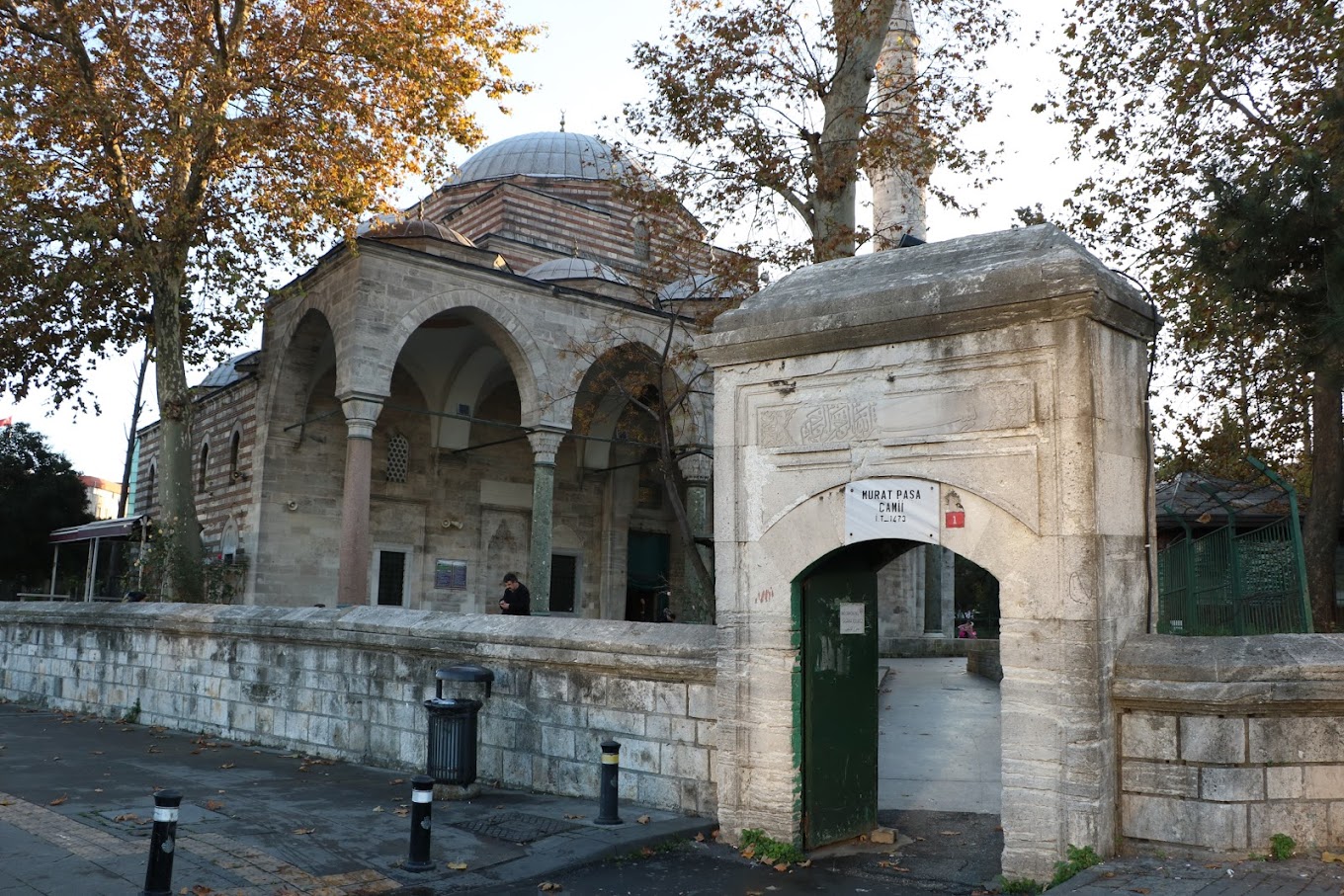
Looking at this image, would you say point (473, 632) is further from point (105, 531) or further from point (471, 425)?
point (105, 531)

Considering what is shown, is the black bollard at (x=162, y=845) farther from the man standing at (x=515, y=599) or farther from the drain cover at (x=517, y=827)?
the man standing at (x=515, y=599)

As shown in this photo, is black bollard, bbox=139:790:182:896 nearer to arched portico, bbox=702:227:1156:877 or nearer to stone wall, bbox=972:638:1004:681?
arched portico, bbox=702:227:1156:877

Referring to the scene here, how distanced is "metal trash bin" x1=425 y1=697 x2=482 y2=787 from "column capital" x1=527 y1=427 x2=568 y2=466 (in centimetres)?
1214

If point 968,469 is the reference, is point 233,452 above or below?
above

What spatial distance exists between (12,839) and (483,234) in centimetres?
2189

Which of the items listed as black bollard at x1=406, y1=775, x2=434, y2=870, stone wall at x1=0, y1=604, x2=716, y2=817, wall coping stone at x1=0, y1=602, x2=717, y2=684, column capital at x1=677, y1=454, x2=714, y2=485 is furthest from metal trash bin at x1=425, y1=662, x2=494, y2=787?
column capital at x1=677, y1=454, x2=714, y2=485

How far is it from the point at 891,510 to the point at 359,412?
43.2ft

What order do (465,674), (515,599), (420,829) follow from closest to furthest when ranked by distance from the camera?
(420,829)
(465,674)
(515,599)

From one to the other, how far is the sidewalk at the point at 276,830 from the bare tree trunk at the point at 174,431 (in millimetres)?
7007

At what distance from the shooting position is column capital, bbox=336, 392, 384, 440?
55.5 feet

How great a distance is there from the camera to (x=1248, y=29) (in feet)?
35.5

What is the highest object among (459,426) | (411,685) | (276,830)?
(459,426)

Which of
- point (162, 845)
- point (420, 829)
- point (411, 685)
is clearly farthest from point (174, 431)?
point (162, 845)

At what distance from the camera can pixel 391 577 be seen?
21297 mm
